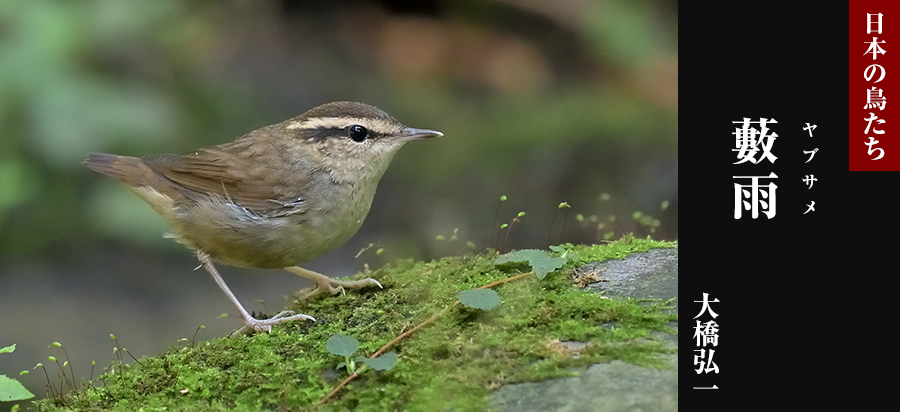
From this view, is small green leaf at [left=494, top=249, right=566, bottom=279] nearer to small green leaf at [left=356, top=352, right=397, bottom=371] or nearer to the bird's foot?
small green leaf at [left=356, top=352, right=397, bottom=371]

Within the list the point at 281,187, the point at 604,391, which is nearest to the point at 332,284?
the point at 281,187

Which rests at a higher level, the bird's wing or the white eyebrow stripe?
the white eyebrow stripe

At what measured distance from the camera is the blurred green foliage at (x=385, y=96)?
647 centimetres

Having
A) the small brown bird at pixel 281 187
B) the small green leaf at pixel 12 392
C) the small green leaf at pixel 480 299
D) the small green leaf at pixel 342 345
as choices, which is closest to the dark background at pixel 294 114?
the small brown bird at pixel 281 187

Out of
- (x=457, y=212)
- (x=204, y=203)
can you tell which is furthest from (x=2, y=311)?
(x=457, y=212)

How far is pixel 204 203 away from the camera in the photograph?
4703 millimetres

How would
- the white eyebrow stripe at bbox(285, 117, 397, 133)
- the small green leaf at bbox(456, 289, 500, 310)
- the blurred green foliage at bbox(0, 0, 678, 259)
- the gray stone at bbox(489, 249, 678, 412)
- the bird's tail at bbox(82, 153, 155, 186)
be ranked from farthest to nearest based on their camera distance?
the blurred green foliage at bbox(0, 0, 678, 259) → the bird's tail at bbox(82, 153, 155, 186) → the white eyebrow stripe at bbox(285, 117, 397, 133) → the small green leaf at bbox(456, 289, 500, 310) → the gray stone at bbox(489, 249, 678, 412)

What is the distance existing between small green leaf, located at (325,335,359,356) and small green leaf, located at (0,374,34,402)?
108 cm

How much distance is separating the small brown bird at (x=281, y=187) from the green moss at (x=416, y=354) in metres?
0.81

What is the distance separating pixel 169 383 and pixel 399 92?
6.69 metres

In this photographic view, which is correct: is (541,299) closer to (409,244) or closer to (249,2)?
(409,244)

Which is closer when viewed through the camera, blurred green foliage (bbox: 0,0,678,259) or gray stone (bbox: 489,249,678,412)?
gray stone (bbox: 489,249,678,412)

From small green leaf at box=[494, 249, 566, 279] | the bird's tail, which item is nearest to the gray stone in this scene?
small green leaf at box=[494, 249, 566, 279]

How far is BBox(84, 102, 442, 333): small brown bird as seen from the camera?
4520 millimetres
